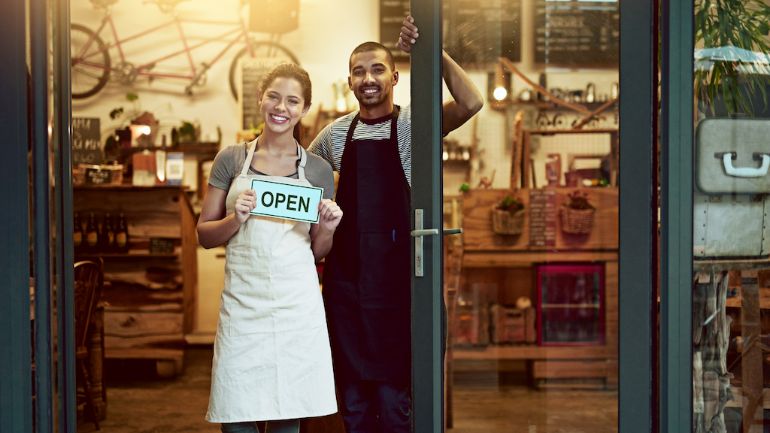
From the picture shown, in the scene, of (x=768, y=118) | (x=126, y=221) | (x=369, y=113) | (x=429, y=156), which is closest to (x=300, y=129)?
(x=369, y=113)

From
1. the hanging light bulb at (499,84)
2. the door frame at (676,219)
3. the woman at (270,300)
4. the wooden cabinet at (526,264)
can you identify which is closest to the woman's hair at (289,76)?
the woman at (270,300)

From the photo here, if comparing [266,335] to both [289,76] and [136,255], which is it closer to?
[289,76]

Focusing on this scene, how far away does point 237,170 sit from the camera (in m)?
2.86

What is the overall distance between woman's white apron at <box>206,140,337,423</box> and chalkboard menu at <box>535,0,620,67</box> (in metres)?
1.26

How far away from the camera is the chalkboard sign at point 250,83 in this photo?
732 centimetres

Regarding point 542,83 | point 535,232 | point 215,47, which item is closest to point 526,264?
point 535,232

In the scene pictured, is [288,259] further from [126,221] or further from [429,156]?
[126,221]

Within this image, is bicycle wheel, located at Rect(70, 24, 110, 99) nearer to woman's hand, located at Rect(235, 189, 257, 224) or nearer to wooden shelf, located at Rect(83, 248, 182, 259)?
wooden shelf, located at Rect(83, 248, 182, 259)

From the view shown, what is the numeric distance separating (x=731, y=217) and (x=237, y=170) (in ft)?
5.18

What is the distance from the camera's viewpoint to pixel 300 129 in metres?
3.31

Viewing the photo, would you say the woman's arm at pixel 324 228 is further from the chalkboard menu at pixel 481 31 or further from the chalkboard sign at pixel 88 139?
the chalkboard sign at pixel 88 139

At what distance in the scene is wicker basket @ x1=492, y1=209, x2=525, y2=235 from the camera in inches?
191

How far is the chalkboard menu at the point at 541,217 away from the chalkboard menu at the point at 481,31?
146 cm

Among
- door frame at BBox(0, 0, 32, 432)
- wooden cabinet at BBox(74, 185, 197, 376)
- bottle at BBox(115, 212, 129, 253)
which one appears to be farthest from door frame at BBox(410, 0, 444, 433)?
bottle at BBox(115, 212, 129, 253)
